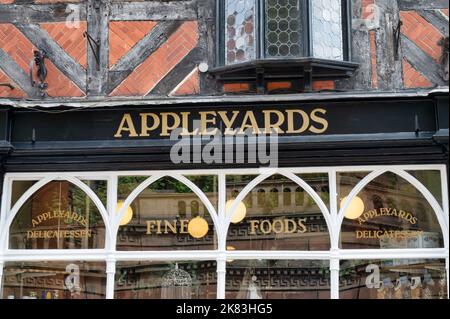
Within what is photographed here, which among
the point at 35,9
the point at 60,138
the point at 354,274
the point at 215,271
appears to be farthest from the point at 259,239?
the point at 35,9

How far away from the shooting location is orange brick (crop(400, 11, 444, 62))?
29.6 ft

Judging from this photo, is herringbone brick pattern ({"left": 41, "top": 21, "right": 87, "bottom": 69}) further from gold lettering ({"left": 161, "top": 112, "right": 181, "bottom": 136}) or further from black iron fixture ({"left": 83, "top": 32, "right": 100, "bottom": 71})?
gold lettering ({"left": 161, "top": 112, "right": 181, "bottom": 136})

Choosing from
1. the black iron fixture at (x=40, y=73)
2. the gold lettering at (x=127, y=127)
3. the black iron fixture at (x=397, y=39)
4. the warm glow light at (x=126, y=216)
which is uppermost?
the black iron fixture at (x=397, y=39)

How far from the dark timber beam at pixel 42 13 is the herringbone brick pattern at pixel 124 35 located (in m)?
0.46

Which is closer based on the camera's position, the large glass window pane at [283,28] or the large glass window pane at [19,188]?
the large glass window pane at [283,28]

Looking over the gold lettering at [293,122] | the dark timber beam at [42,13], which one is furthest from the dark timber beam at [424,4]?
the dark timber beam at [42,13]

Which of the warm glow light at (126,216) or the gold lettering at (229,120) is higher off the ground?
the gold lettering at (229,120)

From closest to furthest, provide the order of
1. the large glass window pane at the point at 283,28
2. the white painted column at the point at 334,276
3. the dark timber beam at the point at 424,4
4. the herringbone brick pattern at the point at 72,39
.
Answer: the white painted column at the point at 334,276 → the large glass window pane at the point at 283,28 → the dark timber beam at the point at 424,4 → the herringbone brick pattern at the point at 72,39

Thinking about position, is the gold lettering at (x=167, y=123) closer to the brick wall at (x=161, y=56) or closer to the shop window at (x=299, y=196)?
the brick wall at (x=161, y=56)

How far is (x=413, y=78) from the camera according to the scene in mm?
8984

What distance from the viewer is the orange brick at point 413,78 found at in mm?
8961

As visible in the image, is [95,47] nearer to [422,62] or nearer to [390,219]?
[422,62]

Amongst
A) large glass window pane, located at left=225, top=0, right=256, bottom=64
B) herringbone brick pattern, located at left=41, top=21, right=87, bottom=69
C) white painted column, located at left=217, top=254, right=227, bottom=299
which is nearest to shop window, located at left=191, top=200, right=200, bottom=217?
white painted column, located at left=217, top=254, right=227, bottom=299

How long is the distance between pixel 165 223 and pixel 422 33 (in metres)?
3.92
